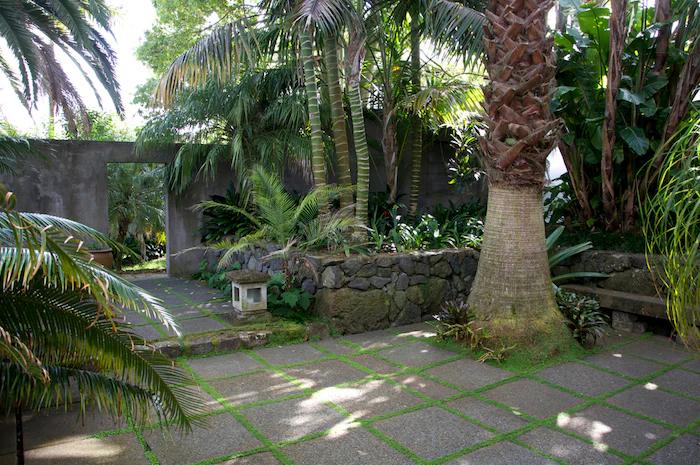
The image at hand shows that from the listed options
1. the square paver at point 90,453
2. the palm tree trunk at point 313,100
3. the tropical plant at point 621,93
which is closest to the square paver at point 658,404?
the tropical plant at point 621,93

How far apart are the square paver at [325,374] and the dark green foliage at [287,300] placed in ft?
3.07

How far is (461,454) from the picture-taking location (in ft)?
9.62

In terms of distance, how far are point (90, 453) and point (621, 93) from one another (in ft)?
19.1

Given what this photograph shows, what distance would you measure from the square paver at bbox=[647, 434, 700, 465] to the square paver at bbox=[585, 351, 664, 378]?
45.5 inches

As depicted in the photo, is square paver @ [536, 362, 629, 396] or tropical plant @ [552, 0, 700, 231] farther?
tropical plant @ [552, 0, 700, 231]

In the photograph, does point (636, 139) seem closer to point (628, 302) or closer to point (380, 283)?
point (628, 302)

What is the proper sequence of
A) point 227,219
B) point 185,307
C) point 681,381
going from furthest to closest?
point 227,219 → point 185,307 → point 681,381

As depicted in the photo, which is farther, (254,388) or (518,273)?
(518,273)

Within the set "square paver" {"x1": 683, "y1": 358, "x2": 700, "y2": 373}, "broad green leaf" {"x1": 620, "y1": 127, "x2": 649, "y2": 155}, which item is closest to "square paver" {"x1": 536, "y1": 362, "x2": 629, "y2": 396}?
"square paver" {"x1": 683, "y1": 358, "x2": 700, "y2": 373}

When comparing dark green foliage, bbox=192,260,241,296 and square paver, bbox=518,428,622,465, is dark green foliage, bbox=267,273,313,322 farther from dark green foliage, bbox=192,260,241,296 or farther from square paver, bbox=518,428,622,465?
square paver, bbox=518,428,622,465

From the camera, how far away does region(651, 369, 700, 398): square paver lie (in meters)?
3.94

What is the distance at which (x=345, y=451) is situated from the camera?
2.96 m

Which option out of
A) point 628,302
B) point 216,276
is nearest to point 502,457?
point 628,302

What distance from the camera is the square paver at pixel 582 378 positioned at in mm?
3947
